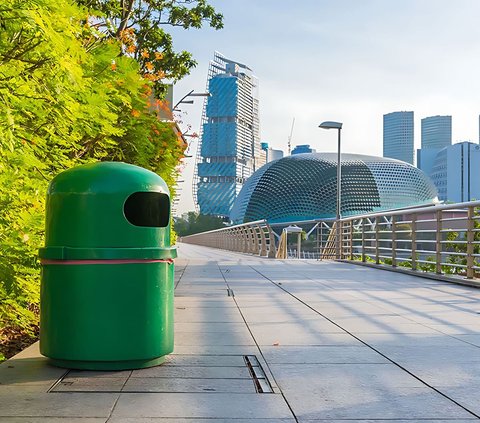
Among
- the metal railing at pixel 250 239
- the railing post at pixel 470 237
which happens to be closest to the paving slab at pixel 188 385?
the railing post at pixel 470 237

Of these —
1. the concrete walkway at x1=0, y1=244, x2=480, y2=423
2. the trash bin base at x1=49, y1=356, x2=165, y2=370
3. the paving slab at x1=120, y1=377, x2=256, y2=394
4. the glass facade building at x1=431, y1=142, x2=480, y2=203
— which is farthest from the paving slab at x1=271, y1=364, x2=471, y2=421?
the glass facade building at x1=431, y1=142, x2=480, y2=203

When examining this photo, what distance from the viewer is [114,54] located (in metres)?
6.70

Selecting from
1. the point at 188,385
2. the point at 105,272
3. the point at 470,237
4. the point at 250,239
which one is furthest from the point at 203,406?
the point at 250,239

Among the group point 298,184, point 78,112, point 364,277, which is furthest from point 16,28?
point 298,184

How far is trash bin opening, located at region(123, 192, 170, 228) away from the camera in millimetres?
4465

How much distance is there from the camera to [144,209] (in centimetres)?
448

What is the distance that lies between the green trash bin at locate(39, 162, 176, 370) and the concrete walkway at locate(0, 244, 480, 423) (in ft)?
0.54

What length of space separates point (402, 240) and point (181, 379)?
11592 millimetres

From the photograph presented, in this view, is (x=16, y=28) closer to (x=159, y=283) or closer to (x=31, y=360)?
(x=159, y=283)

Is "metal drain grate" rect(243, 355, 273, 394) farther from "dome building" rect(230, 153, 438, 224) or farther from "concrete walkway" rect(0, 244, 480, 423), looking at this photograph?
"dome building" rect(230, 153, 438, 224)

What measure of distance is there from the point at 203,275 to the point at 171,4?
931 centimetres

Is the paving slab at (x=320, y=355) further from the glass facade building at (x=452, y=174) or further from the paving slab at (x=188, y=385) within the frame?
the glass facade building at (x=452, y=174)

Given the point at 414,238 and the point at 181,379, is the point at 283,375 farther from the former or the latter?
the point at 414,238

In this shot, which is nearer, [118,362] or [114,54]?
[118,362]
